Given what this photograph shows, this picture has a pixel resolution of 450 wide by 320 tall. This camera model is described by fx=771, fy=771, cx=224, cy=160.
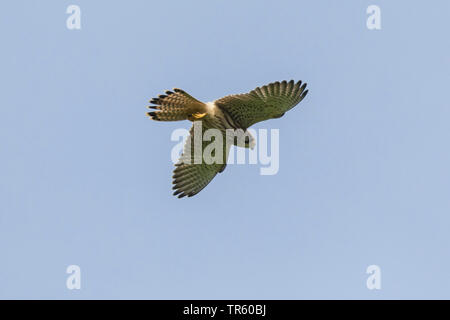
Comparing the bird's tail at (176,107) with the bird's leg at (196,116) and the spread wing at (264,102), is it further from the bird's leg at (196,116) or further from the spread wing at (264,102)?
the spread wing at (264,102)

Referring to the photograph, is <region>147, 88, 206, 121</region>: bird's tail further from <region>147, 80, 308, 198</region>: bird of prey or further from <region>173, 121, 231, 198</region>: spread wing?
<region>173, 121, 231, 198</region>: spread wing

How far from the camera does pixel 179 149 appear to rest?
1186cm

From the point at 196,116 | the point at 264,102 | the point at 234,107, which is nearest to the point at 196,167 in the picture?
the point at 196,116

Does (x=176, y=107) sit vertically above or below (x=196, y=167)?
above

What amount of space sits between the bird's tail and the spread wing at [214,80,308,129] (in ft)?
1.04

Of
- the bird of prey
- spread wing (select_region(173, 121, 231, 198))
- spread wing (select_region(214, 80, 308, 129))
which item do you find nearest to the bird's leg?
the bird of prey

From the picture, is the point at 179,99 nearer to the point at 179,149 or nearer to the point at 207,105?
the point at 207,105

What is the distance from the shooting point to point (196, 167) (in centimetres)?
1196

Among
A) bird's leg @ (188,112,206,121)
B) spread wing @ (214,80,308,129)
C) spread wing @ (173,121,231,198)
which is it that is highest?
spread wing @ (214,80,308,129)

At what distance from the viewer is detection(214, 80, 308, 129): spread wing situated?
1080 centimetres

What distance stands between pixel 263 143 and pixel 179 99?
1.53 m

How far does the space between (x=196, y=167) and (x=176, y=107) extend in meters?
1.48

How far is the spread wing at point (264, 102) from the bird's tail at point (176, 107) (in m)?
0.32

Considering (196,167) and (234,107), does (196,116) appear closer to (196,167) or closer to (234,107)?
(234,107)
